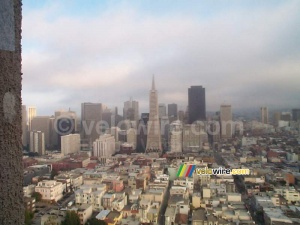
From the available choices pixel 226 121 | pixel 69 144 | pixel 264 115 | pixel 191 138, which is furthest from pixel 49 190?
pixel 264 115

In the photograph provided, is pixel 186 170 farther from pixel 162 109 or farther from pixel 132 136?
pixel 162 109

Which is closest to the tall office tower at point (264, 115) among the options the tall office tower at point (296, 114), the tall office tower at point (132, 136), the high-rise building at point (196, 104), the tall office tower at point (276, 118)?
the tall office tower at point (276, 118)

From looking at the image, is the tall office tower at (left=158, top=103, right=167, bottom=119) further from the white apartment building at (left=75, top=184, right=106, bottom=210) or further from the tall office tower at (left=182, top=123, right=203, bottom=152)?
the white apartment building at (left=75, top=184, right=106, bottom=210)

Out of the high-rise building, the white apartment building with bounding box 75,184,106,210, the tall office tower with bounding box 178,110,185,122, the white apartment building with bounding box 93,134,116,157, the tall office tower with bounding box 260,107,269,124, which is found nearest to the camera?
the white apartment building with bounding box 75,184,106,210

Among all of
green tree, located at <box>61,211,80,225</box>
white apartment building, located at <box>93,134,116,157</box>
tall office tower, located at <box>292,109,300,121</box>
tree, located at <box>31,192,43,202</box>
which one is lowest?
tree, located at <box>31,192,43,202</box>

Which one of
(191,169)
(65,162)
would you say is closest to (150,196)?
(191,169)

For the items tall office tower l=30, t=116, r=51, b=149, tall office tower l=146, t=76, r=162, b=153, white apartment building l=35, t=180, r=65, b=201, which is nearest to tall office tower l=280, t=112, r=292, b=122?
tall office tower l=146, t=76, r=162, b=153
